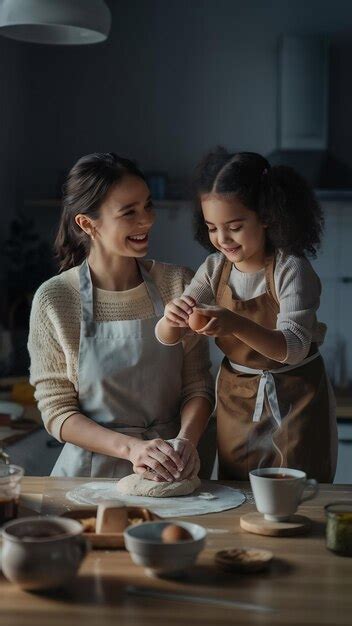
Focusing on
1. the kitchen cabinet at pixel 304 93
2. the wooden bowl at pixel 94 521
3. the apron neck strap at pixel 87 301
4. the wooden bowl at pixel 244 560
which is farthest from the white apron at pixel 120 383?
the kitchen cabinet at pixel 304 93

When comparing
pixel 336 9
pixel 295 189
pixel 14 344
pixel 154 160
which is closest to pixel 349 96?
pixel 336 9

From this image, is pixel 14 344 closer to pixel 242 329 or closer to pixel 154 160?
pixel 154 160

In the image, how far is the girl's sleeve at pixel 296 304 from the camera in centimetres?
187

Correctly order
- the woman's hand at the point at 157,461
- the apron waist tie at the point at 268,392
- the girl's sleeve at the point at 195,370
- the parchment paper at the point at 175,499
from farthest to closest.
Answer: the girl's sleeve at the point at 195,370 < the apron waist tie at the point at 268,392 < the woman's hand at the point at 157,461 < the parchment paper at the point at 175,499

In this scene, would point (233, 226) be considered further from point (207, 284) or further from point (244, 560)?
point (244, 560)

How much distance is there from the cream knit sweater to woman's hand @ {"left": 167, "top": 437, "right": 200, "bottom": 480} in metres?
0.28

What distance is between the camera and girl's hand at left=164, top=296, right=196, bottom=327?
69.8 inches

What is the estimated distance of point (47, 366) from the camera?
2.05 m

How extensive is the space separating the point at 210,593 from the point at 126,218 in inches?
39.1

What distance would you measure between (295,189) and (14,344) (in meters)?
2.54

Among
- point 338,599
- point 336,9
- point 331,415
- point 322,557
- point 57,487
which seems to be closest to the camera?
point 338,599

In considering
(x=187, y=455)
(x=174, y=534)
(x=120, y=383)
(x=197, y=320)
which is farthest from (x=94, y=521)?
(x=120, y=383)

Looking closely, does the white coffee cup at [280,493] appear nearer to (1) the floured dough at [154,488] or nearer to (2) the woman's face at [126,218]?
(1) the floured dough at [154,488]

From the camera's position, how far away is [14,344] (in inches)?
169
